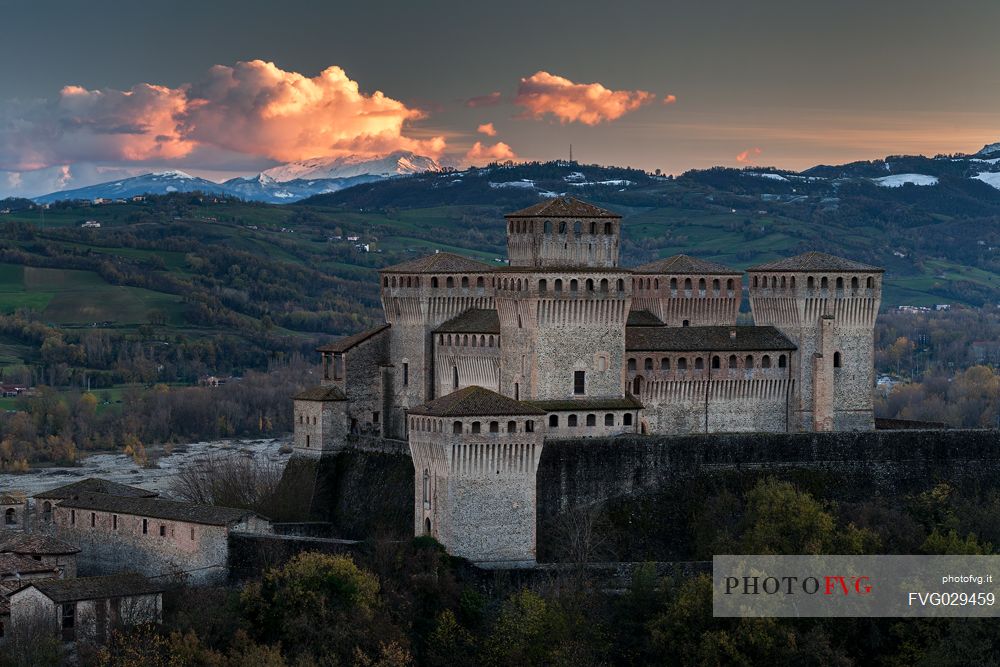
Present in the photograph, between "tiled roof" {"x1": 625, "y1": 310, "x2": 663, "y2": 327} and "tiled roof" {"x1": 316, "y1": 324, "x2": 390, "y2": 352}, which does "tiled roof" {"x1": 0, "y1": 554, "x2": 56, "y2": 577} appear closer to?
"tiled roof" {"x1": 316, "y1": 324, "x2": 390, "y2": 352}

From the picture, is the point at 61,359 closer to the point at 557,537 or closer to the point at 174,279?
the point at 174,279

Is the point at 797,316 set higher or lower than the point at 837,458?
higher

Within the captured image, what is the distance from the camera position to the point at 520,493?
57812 mm

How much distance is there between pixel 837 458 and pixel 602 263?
10.5 m

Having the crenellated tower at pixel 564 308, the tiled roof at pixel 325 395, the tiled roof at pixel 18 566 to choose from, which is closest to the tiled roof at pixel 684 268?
the crenellated tower at pixel 564 308

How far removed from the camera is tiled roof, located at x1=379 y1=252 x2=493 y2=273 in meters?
70.4

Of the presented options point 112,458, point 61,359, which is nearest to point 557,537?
point 112,458

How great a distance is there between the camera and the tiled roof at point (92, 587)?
55.1 m

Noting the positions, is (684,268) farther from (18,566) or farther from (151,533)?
(18,566)

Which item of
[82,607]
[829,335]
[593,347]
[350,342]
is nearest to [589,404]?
[593,347]

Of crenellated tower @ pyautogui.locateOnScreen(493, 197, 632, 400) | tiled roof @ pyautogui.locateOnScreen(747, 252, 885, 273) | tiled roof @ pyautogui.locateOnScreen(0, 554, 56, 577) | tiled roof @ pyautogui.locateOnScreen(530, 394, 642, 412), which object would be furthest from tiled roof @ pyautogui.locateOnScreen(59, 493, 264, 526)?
tiled roof @ pyautogui.locateOnScreen(747, 252, 885, 273)

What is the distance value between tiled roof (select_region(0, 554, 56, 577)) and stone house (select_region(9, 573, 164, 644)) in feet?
7.18

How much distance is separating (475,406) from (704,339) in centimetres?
1357

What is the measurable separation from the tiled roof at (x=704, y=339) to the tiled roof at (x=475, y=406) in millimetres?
9309
